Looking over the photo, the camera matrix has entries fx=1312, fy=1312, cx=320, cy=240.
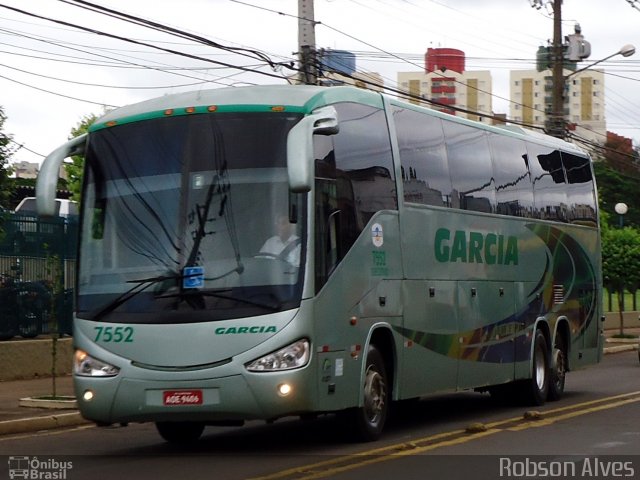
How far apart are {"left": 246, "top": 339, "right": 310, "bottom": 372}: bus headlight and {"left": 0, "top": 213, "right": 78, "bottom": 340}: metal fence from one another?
10605mm

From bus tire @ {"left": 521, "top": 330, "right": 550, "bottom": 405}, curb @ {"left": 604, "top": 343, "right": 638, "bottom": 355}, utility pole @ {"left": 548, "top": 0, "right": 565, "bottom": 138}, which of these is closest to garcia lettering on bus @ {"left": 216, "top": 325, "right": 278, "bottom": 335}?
bus tire @ {"left": 521, "top": 330, "right": 550, "bottom": 405}

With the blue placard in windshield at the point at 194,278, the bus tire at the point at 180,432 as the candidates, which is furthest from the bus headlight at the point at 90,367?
the bus tire at the point at 180,432

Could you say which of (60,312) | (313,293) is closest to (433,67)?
(60,312)

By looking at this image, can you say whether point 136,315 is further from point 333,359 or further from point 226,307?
point 333,359

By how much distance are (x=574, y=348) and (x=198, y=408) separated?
9846 millimetres

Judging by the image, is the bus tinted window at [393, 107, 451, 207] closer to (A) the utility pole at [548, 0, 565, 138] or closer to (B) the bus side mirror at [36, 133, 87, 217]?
(B) the bus side mirror at [36, 133, 87, 217]

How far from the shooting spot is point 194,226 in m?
11.9

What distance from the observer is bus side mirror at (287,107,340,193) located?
10945 mm

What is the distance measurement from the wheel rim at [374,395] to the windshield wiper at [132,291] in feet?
7.42

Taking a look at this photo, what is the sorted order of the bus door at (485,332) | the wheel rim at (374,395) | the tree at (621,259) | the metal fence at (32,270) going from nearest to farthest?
the wheel rim at (374,395)
the bus door at (485,332)
the metal fence at (32,270)
the tree at (621,259)

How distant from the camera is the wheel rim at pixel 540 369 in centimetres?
1842

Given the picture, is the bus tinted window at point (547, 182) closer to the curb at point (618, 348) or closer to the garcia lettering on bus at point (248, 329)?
the garcia lettering on bus at point (248, 329)

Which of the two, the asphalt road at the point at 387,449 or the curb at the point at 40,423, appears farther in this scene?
the curb at the point at 40,423

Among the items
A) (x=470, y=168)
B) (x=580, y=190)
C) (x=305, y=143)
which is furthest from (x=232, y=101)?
(x=580, y=190)
